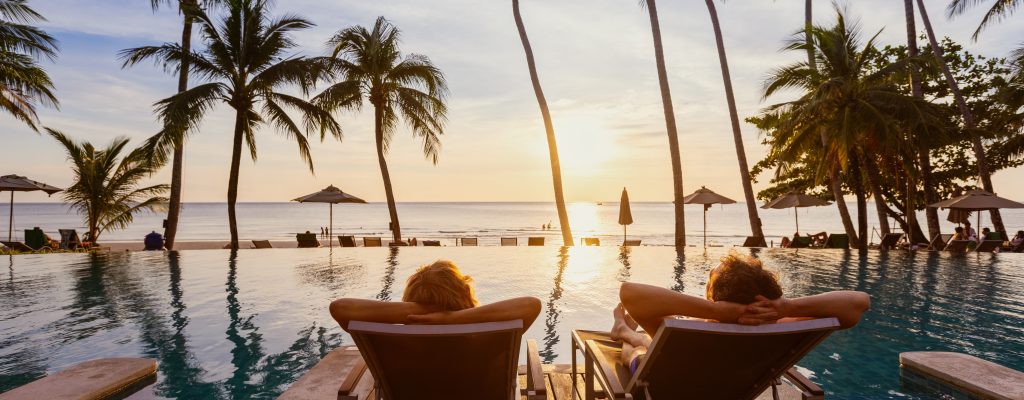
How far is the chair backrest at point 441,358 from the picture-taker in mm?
2455

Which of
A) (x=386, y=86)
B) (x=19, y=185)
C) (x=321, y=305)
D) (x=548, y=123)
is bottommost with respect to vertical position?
(x=321, y=305)

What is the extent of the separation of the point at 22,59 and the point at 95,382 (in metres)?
16.6

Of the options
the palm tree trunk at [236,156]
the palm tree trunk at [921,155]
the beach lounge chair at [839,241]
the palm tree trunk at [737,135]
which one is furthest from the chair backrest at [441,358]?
the palm tree trunk at [921,155]

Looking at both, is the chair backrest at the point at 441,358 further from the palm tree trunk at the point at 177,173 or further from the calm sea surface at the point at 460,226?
the calm sea surface at the point at 460,226

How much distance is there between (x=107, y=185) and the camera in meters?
19.9

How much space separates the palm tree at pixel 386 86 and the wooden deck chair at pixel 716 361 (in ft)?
62.3

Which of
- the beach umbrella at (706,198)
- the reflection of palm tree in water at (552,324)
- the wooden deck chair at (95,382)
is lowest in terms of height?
the reflection of palm tree in water at (552,324)

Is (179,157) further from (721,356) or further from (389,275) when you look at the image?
(721,356)

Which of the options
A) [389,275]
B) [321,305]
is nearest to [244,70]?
[389,275]

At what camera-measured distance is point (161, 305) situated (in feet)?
26.0

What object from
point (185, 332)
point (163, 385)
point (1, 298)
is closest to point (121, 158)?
point (1, 298)

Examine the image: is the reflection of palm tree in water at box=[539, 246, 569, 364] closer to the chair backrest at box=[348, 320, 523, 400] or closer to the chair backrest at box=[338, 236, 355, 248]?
the chair backrest at box=[348, 320, 523, 400]

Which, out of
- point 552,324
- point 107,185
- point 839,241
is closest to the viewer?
point 552,324

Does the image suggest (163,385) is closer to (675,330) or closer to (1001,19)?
(675,330)
